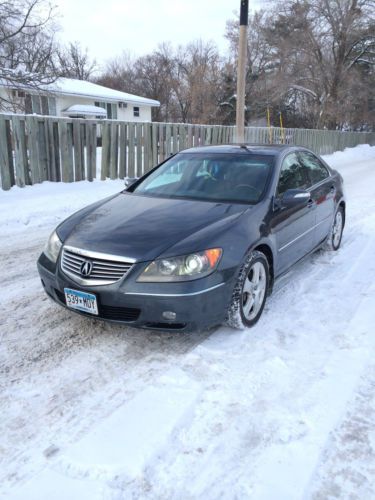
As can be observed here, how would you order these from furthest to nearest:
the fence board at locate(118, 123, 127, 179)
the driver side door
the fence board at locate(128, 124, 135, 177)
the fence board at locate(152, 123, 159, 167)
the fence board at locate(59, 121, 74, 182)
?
the fence board at locate(152, 123, 159, 167), the fence board at locate(128, 124, 135, 177), the fence board at locate(118, 123, 127, 179), the fence board at locate(59, 121, 74, 182), the driver side door

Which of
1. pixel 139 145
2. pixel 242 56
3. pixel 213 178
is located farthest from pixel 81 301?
pixel 242 56

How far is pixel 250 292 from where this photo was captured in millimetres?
3463

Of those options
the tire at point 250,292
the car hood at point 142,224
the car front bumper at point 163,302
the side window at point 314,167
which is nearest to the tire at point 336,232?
the side window at point 314,167

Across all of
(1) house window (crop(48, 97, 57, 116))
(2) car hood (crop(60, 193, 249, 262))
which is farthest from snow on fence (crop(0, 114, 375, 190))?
(1) house window (crop(48, 97, 57, 116))

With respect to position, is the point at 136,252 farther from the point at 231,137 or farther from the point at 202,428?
the point at 231,137

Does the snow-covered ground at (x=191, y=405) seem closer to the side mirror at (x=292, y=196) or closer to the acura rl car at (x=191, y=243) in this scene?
the acura rl car at (x=191, y=243)

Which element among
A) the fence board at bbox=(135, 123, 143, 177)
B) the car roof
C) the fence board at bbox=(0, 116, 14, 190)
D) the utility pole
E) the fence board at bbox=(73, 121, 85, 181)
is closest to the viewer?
the car roof

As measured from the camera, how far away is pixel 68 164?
9.58m

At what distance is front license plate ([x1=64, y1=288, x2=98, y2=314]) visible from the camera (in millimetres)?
3055

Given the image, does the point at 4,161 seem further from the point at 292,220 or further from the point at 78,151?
the point at 292,220

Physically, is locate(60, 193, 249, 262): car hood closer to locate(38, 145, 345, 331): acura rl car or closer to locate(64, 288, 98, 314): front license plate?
locate(38, 145, 345, 331): acura rl car

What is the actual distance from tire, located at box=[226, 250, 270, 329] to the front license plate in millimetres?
1028

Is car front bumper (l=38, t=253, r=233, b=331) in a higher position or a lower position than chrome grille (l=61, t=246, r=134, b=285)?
lower

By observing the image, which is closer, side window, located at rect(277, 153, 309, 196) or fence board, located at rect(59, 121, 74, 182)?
side window, located at rect(277, 153, 309, 196)
